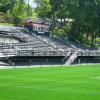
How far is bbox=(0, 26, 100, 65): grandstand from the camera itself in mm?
56469

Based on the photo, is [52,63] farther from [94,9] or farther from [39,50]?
[94,9]

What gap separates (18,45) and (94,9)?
84.2 ft

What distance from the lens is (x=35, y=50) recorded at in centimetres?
6041

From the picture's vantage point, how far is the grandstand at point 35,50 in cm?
5647

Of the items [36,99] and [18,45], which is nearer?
[36,99]

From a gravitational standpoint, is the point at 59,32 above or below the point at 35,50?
above

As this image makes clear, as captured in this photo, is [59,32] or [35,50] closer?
[35,50]

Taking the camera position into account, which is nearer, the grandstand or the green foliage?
the grandstand

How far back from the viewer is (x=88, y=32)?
8681 centimetres

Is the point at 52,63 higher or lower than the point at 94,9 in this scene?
lower

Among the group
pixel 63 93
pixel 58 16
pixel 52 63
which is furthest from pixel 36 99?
pixel 58 16

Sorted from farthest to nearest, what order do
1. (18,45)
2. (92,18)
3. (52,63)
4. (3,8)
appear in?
(3,8), (92,18), (18,45), (52,63)

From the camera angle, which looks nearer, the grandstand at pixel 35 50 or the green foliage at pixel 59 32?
the grandstand at pixel 35 50

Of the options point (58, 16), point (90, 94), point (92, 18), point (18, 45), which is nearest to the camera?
point (90, 94)
